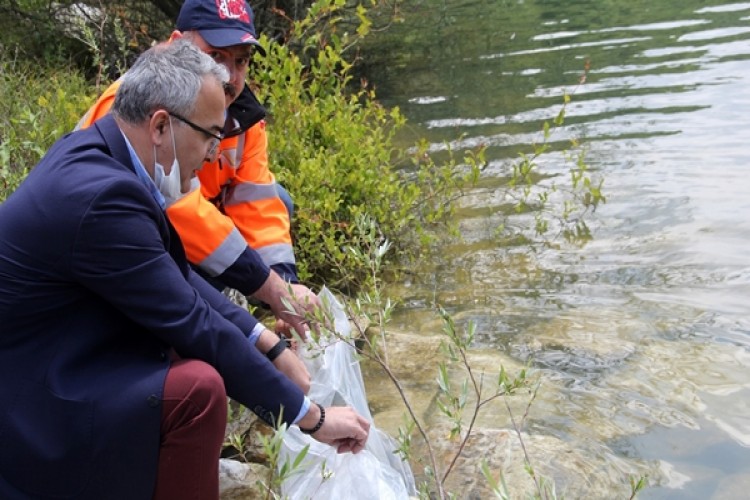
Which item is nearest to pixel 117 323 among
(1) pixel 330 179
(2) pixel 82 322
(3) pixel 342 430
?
(2) pixel 82 322

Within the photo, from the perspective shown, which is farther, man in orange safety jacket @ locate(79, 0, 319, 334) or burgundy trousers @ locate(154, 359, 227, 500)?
man in orange safety jacket @ locate(79, 0, 319, 334)

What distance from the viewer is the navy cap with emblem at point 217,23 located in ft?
11.8

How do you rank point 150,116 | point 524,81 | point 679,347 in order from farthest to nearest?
point 524,81, point 679,347, point 150,116

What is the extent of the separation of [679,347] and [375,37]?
10.7m

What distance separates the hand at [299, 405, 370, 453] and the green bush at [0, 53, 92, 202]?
2.16 m

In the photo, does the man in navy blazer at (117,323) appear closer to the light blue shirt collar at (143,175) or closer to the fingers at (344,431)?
the light blue shirt collar at (143,175)

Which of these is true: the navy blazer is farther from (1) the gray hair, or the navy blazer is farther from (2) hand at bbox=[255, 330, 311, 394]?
(2) hand at bbox=[255, 330, 311, 394]

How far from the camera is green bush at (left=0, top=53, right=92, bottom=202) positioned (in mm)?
4422

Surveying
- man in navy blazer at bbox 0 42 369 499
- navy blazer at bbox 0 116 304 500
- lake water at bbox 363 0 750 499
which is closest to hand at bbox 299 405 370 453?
man in navy blazer at bbox 0 42 369 499

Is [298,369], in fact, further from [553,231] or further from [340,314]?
[553,231]

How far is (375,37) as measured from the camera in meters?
14.5

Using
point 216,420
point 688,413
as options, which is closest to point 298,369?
point 216,420

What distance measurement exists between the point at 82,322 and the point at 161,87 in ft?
2.23

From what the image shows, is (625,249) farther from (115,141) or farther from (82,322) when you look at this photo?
(82,322)
